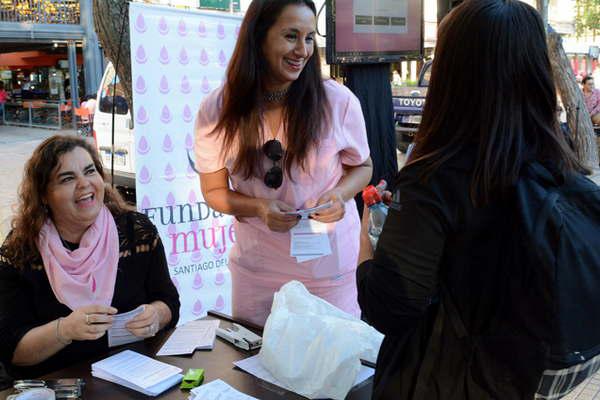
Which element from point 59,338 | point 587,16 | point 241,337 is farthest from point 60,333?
point 587,16

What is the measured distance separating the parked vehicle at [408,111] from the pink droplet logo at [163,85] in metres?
7.83

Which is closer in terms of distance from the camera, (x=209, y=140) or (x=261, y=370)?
(x=261, y=370)

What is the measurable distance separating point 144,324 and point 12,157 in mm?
12026

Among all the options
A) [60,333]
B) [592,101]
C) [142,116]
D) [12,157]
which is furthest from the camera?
[12,157]

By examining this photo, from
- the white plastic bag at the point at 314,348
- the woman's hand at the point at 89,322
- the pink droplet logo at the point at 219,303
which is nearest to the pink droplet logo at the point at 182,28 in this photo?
the pink droplet logo at the point at 219,303

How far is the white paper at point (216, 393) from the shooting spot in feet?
4.80

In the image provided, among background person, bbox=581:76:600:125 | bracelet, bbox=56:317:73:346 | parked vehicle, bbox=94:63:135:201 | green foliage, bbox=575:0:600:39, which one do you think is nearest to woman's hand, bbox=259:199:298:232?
bracelet, bbox=56:317:73:346

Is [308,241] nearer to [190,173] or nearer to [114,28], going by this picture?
→ [190,173]

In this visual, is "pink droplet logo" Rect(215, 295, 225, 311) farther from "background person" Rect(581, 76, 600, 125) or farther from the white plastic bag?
"background person" Rect(581, 76, 600, 125)

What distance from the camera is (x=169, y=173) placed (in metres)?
3.35

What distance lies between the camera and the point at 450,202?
106 cm

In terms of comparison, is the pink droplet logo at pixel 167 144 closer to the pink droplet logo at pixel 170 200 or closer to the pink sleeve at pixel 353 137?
the pink droplet logo at pixel 170 200

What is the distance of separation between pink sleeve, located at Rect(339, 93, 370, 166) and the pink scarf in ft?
2.89

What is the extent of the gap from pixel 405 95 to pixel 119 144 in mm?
6551
